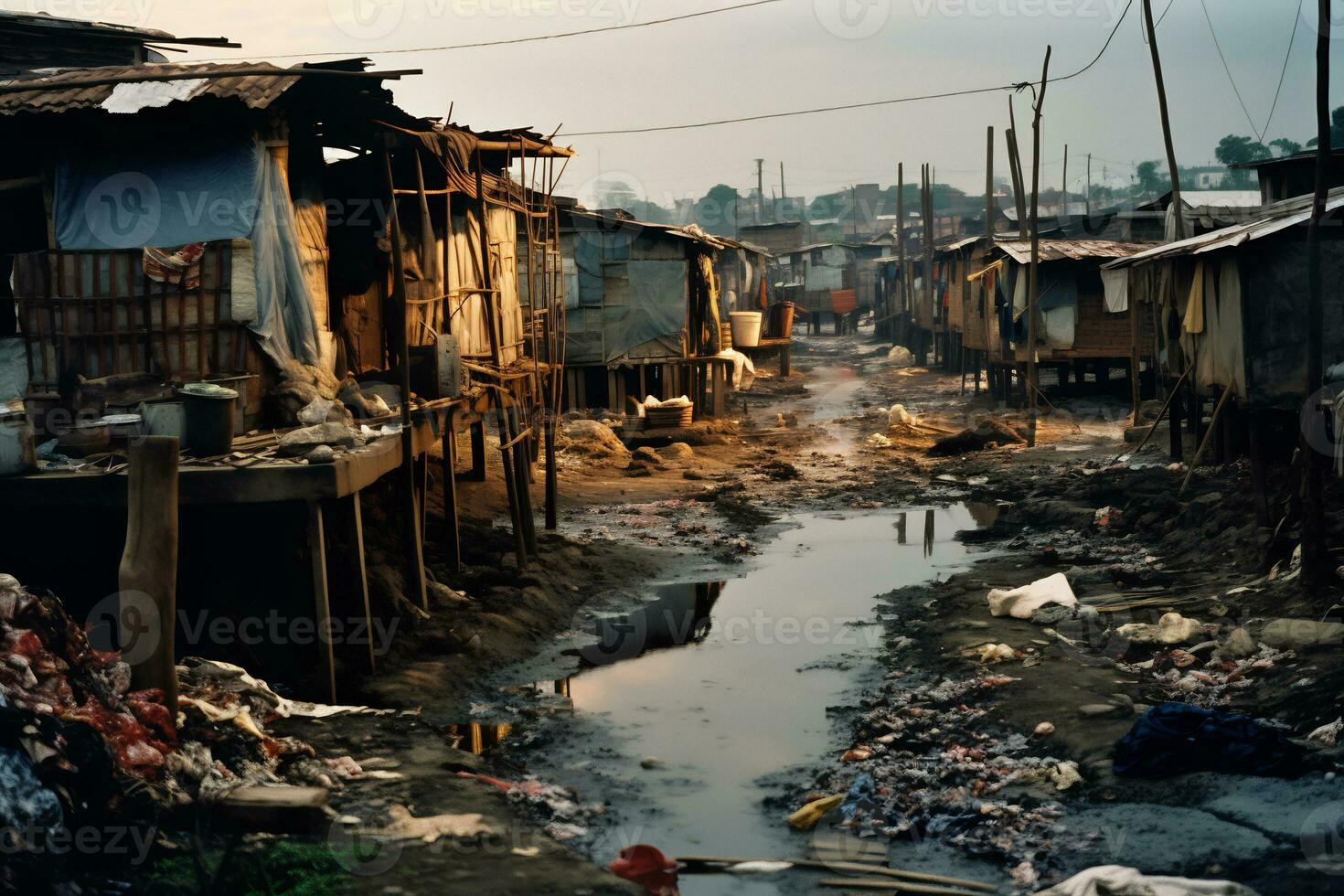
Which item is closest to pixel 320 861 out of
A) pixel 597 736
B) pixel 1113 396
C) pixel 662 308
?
pixel 597 736

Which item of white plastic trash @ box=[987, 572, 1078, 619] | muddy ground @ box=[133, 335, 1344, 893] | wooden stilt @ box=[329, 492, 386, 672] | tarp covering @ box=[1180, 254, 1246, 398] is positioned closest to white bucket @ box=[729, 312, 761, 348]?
muddy ground @ box=[133, 335, 1344, 893]

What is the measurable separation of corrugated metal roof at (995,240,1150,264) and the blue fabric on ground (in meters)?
19.1

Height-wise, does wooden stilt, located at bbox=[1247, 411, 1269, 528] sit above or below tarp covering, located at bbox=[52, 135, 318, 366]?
below

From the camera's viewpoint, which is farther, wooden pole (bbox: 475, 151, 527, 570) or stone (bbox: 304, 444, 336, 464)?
wooden pole (bbox: 475, 151, 527, 570)

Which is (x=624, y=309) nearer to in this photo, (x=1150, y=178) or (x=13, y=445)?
(x=13, y=445)

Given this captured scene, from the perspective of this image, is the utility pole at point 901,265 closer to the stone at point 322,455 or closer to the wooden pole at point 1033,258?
the wooden pole at point 1033,258

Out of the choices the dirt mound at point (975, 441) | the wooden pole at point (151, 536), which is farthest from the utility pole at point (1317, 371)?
the dirt mound at point (975, 441)

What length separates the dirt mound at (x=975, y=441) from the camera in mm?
21438

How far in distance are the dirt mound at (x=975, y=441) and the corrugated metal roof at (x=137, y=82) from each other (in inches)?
570

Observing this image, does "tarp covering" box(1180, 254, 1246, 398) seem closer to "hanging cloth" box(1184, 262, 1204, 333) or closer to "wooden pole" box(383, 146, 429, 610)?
"hanging cloth" box(1184, 262, 1204, 333)

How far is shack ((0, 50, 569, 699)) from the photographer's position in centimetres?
862

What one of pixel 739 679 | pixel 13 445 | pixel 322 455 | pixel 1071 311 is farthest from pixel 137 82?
pixel 1071 311

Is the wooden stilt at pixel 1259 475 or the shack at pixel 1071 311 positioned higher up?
the shack at pixel 1071 311

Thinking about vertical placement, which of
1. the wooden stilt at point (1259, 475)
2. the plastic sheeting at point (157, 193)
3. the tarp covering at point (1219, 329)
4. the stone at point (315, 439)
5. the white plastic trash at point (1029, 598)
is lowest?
the white plastic trash at point (1029, 598)
